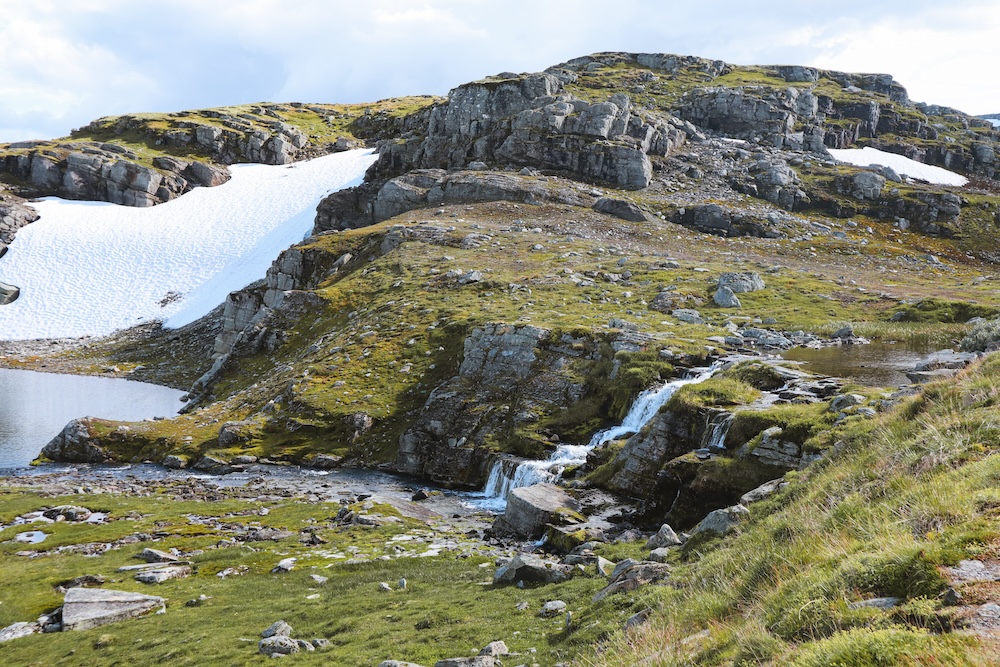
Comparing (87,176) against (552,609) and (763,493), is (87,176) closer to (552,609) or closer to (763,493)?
(552,609)

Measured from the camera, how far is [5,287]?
359 feet

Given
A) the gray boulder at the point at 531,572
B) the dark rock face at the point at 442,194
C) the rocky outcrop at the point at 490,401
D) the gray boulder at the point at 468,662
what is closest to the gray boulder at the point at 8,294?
the dark rock face at the point at 442,194

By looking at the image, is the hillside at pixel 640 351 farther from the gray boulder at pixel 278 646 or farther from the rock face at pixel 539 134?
the gray boulder at pixel 278 646

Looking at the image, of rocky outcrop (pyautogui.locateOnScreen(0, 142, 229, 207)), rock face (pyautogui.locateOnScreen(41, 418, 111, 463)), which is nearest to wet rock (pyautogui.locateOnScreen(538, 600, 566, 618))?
rock face (pyautogui.locateOnScreen(41, 418, 111, 463))

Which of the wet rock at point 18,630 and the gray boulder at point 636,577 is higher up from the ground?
the gray boulder at point 636,577

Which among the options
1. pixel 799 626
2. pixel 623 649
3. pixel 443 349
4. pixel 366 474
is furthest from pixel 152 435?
pixel 799 626

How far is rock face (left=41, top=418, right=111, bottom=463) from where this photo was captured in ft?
150

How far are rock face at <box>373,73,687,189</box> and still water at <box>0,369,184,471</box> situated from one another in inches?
2452

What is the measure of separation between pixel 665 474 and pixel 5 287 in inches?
5094

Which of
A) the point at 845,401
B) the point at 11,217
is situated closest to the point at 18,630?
the point at 845,401

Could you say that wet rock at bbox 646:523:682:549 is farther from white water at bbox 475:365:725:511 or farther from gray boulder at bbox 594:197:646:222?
gray boulder at bbox 594:197:646:222

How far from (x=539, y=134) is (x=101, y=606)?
9342cm

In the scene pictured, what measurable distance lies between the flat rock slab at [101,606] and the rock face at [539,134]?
3448 inches

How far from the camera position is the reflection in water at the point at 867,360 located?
31.3 meters
